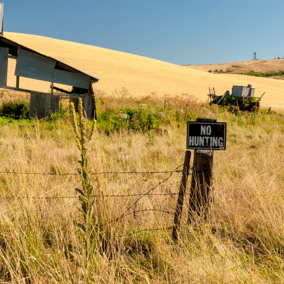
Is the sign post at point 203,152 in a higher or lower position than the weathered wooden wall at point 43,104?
lower

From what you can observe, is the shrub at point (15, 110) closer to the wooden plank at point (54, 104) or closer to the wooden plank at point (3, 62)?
the wooden plank at point (3, 62)

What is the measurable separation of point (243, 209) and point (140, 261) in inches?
65.5

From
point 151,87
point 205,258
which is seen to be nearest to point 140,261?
point 205,258

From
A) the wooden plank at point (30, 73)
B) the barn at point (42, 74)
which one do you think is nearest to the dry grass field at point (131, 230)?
the barn at point (42, 74)

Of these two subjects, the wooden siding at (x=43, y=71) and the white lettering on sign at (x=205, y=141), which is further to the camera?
the wooden siding at (x=43, y=71)

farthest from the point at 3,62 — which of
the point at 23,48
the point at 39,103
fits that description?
the point at 39,103

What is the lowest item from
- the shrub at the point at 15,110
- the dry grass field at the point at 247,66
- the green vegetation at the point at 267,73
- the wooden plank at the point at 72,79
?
the shrub at the point at 15,110

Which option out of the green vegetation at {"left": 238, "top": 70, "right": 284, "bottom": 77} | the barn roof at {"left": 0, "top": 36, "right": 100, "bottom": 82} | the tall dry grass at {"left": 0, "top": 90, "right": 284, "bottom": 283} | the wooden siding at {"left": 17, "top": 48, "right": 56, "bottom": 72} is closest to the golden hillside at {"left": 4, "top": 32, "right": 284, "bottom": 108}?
the barn roof at {"left": 0, "top": 36, "right": 100, "bottom": 82}

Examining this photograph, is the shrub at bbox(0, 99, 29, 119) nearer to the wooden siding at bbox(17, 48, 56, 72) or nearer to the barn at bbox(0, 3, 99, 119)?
the barn at bbox(0, 3, 99, 119)

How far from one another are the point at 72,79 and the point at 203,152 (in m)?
12.7

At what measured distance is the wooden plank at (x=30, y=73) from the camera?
43.8 ft

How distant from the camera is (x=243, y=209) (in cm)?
344

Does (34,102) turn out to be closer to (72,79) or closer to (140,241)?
(72,79)

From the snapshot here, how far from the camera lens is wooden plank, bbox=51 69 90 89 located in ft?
45.6
